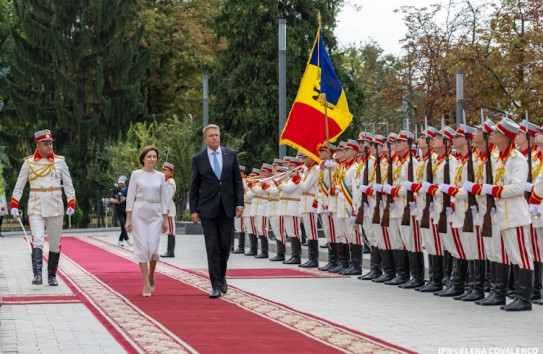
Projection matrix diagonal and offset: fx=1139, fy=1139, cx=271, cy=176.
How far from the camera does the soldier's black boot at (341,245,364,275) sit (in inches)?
709

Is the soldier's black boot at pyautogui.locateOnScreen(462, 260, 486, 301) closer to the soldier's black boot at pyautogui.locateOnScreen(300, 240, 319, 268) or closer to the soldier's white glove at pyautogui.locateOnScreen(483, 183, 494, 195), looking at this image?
the soldier's white glove at pyautogui.locateOnScreen(483, 183, 494, 195)

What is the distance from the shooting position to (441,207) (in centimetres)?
1439

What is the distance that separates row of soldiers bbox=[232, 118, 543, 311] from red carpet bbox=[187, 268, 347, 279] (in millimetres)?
376

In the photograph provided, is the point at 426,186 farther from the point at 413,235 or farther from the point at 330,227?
the point at 330,227

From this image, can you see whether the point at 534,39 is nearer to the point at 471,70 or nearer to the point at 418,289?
the point at 471,70

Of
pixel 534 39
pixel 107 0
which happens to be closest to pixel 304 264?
pixel 534 39

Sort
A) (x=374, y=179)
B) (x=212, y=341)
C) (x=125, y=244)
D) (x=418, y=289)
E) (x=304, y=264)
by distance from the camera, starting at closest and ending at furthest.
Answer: (x=212, y=341), (x=418, y=289), (x=374, y=179), (x=304, y=264), (x=125, y=244)

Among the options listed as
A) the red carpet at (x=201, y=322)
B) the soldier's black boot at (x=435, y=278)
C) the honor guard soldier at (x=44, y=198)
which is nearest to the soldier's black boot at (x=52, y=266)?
the honor guard soldier at (x=44, y=198)

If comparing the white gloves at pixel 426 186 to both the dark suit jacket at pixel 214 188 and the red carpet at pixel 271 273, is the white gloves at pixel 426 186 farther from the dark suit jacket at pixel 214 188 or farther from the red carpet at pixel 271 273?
the red carpet at pixel 271 273

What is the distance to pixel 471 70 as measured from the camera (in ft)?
113

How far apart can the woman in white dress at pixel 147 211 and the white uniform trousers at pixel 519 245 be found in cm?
452

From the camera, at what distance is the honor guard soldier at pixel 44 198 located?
1600 centimetres

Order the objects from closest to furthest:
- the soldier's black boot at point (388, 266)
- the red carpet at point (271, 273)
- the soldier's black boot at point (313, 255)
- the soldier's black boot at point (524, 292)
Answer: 1. the soldier's black boot at point (524, 292)
2. the soldier's black boot at point (388, 266)
3. the red carpet at point (271, 273)
4. the soldier's black boot at point (313, 255)

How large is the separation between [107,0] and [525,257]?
4163cm
